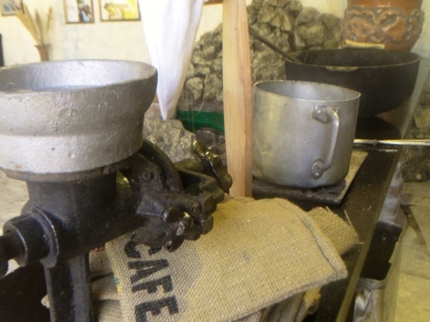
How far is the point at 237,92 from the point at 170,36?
0.49 feet

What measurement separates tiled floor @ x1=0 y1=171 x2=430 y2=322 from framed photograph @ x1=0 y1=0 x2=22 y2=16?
182cm

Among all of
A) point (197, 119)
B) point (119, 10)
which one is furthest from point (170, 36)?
point (119, 10)

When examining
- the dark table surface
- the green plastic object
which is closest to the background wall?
the green plastic object

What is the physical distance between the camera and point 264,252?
1.60ft

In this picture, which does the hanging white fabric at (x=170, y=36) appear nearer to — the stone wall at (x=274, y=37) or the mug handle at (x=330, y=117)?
the mug handle at (x=330, y=117)

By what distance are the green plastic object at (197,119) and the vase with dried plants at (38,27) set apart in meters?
1.44

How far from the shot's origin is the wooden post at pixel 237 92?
0.62 meters

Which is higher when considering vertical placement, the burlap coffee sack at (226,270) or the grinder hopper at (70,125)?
the grinder hopper at (70,125)

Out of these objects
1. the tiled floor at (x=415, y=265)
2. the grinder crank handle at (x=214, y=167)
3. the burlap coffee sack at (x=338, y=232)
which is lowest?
the tiled floor at (x=415, y=265)

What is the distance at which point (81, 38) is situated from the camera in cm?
310

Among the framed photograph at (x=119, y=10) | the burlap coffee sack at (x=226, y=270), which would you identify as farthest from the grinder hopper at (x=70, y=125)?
the framed photograph at (x=119, y=10)

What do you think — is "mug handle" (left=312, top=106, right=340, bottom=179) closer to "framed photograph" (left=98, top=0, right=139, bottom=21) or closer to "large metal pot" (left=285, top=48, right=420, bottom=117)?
"large metal pot" (left=285, top=48, right=420, bottom=117)

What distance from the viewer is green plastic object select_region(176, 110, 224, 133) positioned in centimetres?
228

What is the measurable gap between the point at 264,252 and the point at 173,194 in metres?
0.13
